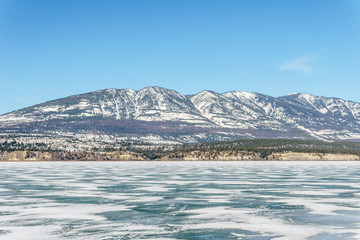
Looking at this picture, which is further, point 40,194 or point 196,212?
point 40,194

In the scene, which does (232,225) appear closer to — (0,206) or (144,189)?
(0,206)

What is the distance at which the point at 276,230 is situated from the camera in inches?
1208

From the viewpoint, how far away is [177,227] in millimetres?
32188

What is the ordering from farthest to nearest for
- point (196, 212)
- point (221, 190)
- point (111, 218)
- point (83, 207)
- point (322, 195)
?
1. point (221, 190)
2. point (322, 195)
3. point (83, 207)
4. point (196, 212)
5. point (111, 218)

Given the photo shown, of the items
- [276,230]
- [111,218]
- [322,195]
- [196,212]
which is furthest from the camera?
[322,195]

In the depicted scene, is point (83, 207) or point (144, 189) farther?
point (144, 189)

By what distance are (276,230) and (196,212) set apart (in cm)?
943

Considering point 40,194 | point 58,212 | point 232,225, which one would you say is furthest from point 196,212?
point 40,194

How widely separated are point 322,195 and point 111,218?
84.8 ft

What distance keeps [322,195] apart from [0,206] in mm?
33383

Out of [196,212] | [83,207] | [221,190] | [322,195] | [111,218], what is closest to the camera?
[111,218]

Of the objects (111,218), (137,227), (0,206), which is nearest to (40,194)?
(0,206)

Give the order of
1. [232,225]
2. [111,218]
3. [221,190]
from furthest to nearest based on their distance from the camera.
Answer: [221,190], [111,218], [232,225]

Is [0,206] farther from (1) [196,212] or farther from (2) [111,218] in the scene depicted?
(1) [196,212]
